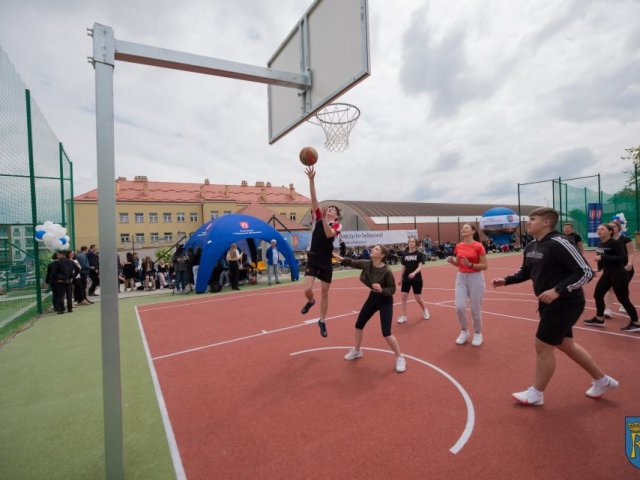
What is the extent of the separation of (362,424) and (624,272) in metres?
6.17

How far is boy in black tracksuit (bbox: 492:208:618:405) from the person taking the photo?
344 cm

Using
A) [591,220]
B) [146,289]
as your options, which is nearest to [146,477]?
[146,289]

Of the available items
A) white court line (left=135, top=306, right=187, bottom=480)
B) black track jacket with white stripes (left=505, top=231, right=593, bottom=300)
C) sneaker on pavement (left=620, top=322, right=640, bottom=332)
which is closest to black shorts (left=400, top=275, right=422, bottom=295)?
sneaker on pavement (left=620, top=322, right=640, bottom=332)

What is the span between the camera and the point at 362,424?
3607 millimetres

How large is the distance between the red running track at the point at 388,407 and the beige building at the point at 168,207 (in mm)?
35759

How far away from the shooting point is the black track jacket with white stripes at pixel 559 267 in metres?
3.40

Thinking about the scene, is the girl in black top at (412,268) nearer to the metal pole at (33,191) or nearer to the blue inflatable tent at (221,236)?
the blue inflatable tent at (221,236)

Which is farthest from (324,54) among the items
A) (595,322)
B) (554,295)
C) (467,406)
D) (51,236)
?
(51,236)

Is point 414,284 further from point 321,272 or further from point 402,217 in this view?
point 402,217

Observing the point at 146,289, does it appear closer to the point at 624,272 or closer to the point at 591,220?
the point at 624,272

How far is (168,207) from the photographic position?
48531 millimetres

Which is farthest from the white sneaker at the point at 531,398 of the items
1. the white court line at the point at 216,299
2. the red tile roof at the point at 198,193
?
the red tile roof at the point at 198,193

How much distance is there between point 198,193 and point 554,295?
177 feet

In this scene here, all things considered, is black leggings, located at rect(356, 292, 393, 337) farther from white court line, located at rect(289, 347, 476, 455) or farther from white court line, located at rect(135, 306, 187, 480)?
white court line, located at rect(135, 306, 187, 480)
